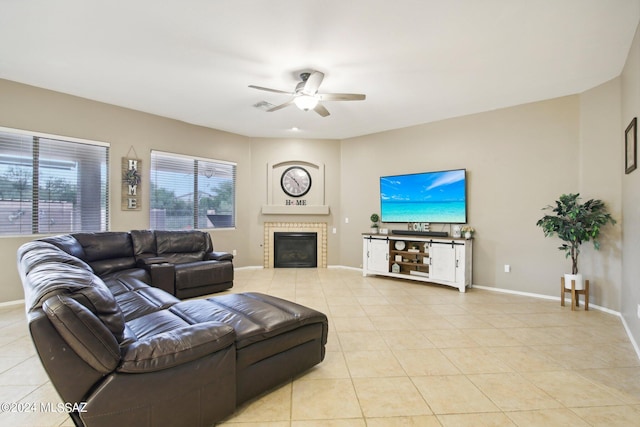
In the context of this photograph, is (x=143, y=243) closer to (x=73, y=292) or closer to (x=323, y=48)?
(x=73, y=292)

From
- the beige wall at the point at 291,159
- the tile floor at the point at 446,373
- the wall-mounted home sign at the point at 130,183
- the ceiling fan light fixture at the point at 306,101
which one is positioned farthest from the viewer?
the beige wall at the point at 291,159

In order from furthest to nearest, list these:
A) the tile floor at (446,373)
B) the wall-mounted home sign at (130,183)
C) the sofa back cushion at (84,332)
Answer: the wall-mounted home sign at (130,183), the tile floor at (446,373), the sofa back cushion at (84,332)

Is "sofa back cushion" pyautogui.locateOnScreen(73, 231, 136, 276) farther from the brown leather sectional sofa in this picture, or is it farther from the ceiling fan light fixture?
the ceiling fan light fixture

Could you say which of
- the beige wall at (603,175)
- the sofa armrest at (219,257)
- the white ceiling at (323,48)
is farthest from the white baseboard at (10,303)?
the beige wall at (603,175)

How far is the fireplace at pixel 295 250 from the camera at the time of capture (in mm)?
6523

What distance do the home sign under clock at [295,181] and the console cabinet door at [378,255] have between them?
1910 millimetres

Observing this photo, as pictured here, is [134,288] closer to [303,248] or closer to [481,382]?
[481,382]

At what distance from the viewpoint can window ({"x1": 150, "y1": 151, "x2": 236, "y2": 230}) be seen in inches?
207

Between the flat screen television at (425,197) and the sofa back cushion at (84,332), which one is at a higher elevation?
the flat screen television at (425,197)

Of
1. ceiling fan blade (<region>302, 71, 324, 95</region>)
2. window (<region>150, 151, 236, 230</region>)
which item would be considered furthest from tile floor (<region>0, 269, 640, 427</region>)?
ceiling fan blade (<region>302, 71, 324, 95</region>)

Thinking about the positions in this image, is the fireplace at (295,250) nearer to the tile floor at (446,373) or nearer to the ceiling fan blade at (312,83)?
the tile floor at (446,373)

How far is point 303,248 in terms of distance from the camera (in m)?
6.59

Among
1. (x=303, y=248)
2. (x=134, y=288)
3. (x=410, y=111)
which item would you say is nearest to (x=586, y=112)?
(x=410, y=111)

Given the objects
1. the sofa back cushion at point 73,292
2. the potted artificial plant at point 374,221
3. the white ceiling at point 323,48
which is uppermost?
the white ceiling at point 323,48
